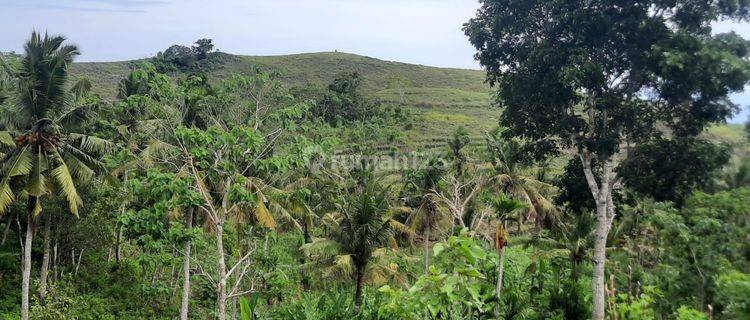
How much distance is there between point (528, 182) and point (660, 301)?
13355 mm

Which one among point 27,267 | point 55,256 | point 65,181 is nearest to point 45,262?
point 27,267

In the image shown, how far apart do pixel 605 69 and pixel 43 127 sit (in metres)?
13.6

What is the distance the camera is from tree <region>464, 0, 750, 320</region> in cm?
1016

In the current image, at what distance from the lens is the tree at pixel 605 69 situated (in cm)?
1016

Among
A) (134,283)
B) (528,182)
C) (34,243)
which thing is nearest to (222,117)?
(134,283)

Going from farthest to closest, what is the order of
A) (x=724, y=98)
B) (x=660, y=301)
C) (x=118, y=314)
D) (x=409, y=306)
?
(x=118, y=314) < (x=660, y=301) < (x=724, y=98) < (x=409, y=306)

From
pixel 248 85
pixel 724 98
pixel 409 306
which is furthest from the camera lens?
pixel 248 85

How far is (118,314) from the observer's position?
17.2 metres

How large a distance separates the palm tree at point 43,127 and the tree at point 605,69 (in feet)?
34.2

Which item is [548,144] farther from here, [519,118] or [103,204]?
[103,204]

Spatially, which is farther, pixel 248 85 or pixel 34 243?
pixel 34 243

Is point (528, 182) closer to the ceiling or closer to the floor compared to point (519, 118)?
closer to the floor

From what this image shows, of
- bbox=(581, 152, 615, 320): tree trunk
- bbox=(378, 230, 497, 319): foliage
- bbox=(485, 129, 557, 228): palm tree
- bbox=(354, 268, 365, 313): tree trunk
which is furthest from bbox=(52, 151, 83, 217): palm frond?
bbox=(485, 129, 557, 228): palm tree

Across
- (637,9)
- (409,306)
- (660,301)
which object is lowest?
(660,301)
